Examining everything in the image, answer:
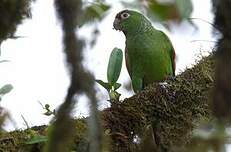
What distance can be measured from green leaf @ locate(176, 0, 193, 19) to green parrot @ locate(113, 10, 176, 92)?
3.10 metres

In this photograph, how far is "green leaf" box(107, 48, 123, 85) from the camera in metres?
3.10

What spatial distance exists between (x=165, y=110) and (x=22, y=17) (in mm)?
1672

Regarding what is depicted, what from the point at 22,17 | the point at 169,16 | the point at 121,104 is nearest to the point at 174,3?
the point at 169,16

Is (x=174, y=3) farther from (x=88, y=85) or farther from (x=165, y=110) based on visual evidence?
(x=165, y=110)

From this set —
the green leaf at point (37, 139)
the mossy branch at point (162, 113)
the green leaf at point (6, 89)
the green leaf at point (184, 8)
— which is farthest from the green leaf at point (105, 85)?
the green leaf at point (184, 8)

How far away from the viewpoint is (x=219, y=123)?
2.25 ft

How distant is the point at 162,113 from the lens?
2.72 metres

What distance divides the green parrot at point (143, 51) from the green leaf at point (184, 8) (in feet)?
10.2

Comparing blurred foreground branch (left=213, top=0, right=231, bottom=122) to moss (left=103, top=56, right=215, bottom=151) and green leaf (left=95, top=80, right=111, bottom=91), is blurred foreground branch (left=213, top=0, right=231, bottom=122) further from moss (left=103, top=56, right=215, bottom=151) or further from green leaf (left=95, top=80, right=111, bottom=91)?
→ green leaf (left=95, top=80, right=111, bottom=91)

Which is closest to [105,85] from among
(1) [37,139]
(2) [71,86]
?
(1) [37,139]

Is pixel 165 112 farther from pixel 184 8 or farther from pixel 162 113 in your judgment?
pixel 184 8

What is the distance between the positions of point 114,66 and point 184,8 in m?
2.35

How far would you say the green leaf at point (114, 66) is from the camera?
3.10 m

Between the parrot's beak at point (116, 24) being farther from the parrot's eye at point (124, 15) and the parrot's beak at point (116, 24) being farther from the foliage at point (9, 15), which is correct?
the foliage at point (9, 15)
